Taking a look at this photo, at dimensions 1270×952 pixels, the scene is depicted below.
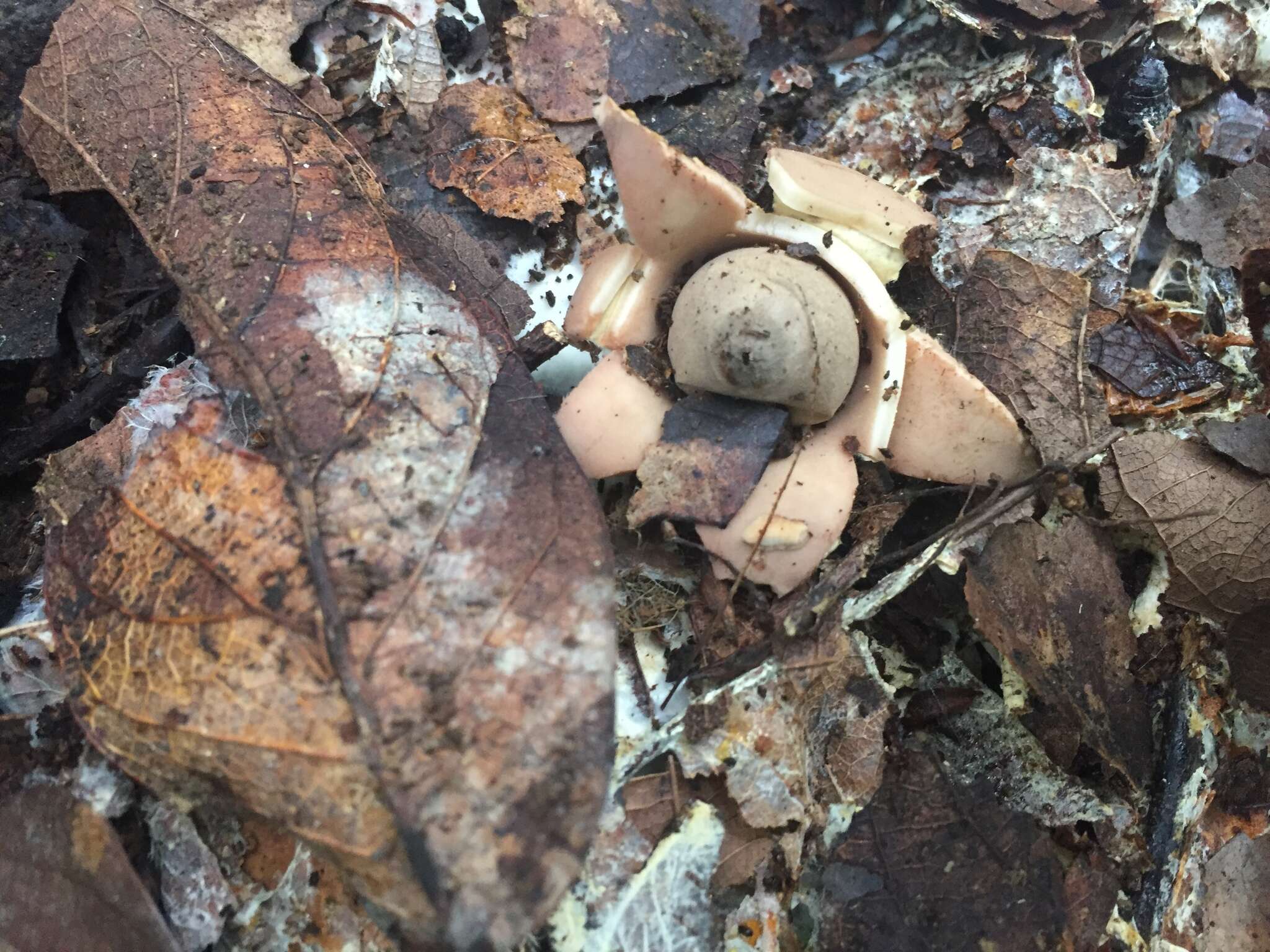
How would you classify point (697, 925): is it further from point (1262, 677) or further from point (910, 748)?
point (1262, 677)

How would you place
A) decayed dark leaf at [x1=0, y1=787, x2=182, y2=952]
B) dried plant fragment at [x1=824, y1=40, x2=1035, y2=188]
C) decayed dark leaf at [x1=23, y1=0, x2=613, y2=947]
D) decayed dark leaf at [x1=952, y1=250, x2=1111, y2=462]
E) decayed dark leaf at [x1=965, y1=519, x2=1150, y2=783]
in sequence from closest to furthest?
decayed dark leaf at [x1=23, y1=0, x2=613, y2=947] < decayed dark leaf at [x1=0, y1=787, x2=182, y2=952] < decayed dark leaf at [x1=965, y1=519, x2=1150, y2=783] < decayed dark leaf at [x1=952, y1=250, x2=1111, y2=462] < dried plant fragment at [x1=824, y1=40, x2=1035, y2=188]

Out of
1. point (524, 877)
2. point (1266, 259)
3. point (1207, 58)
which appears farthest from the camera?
point (1207, 58)

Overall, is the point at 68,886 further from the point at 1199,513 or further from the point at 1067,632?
the point at 1199,513

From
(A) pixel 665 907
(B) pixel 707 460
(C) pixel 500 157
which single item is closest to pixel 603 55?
(C) pixel 500 157

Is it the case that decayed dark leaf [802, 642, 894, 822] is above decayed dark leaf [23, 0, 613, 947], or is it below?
below

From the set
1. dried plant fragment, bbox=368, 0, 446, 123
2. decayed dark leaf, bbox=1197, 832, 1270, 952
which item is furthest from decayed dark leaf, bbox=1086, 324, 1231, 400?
dried plant fragment, bbox=368, 0, 446, 123

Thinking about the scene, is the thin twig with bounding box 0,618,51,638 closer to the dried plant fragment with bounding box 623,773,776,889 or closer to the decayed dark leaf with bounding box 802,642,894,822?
the dried plant fragment with bounding box 623,773,776,889

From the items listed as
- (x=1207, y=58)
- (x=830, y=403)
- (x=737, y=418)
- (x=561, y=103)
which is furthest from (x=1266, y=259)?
(x=561, y=103)
